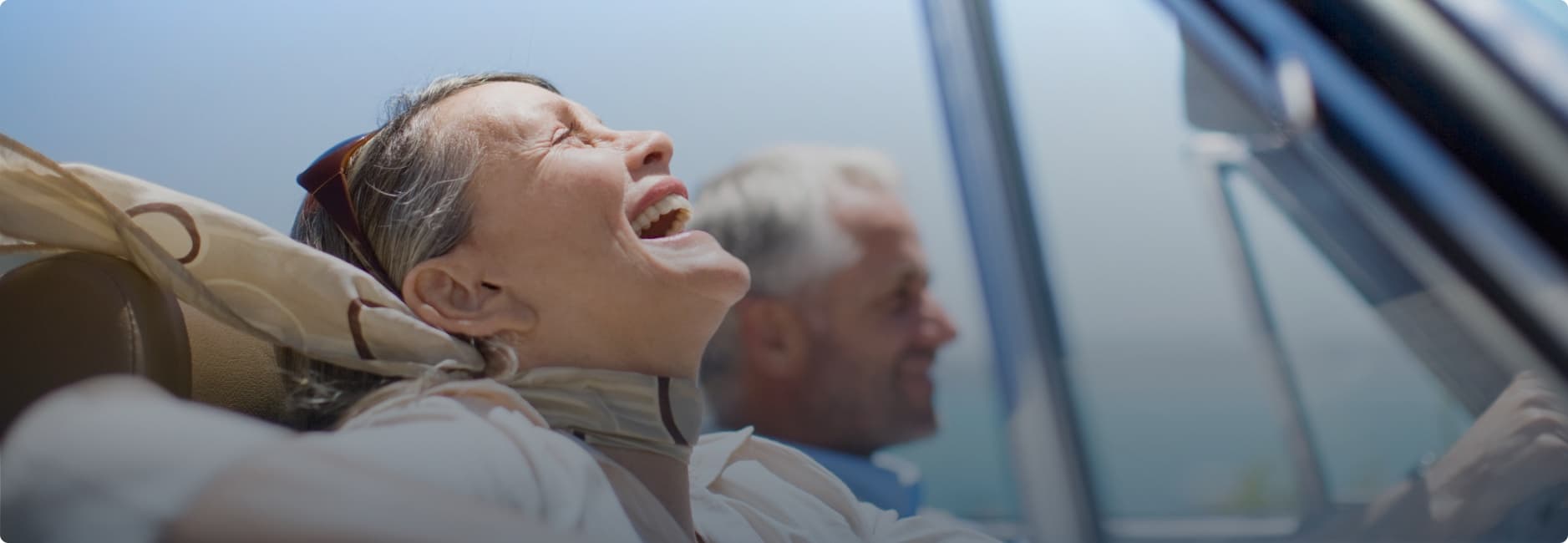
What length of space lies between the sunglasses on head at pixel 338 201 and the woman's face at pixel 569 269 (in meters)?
0.09

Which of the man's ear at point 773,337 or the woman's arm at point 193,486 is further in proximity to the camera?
the man's ear at point 773,337

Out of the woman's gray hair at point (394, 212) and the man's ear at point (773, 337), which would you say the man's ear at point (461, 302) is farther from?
the man's ear at point (773, 337)

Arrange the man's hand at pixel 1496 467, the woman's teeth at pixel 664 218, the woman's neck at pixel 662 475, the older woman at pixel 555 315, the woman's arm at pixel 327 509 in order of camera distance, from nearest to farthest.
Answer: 1. the woman's arm at pixel 327 509
2. the man's hand at pixel 1496 467
3. the older woman at pixel 555 315
4. the woman's neck at pixel 662 475
5. the woman's teeth at pixel 664 218

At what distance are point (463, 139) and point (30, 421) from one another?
553mm

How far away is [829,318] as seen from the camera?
4.04ft

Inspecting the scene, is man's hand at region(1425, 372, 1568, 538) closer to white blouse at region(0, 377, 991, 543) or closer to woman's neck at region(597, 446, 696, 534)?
white blouse at region(0, 377, 991, 543)

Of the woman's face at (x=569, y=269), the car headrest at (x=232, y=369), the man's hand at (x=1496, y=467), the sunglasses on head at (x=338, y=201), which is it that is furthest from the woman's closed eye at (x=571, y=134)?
the man's hand at (x=1496, y=467)

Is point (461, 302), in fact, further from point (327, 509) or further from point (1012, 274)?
point (1012, 274)

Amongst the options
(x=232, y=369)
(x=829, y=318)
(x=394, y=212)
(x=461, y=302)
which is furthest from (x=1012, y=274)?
(x=232, y=369)

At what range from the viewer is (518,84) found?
131cm

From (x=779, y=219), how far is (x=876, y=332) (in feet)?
0.67

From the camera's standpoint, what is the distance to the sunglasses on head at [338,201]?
4.13 ft

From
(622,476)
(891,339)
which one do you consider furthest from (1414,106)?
(622,476)

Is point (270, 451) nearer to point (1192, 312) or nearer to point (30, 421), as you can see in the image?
point (30, 421)
